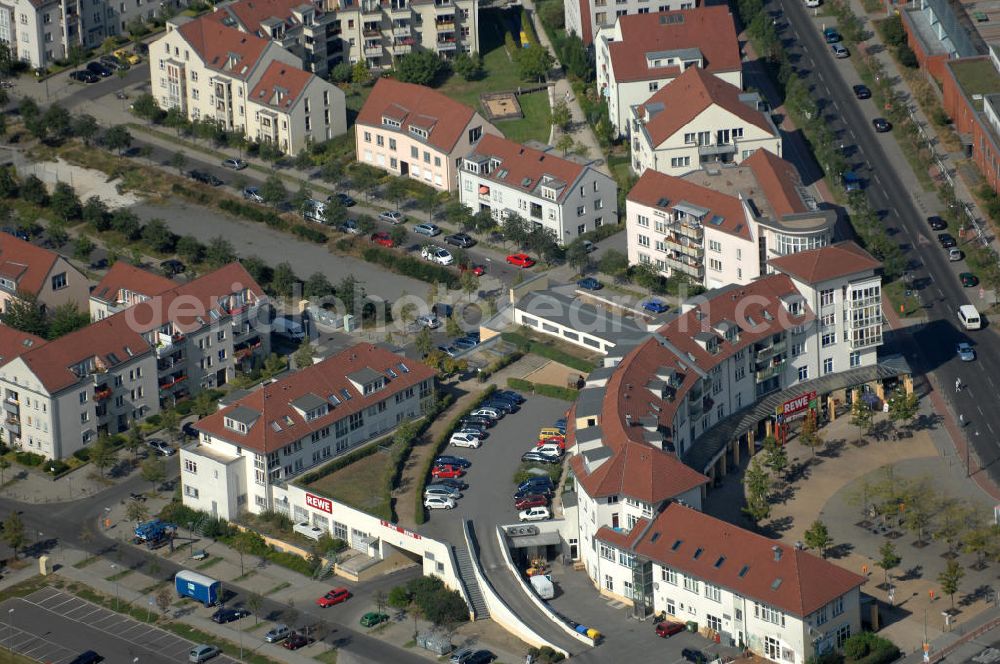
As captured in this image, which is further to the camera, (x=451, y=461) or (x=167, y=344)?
(x=167, y=344)

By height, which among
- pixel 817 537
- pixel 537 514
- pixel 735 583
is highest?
pixel 735 583

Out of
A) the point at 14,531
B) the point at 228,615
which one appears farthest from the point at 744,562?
the point at 14,531

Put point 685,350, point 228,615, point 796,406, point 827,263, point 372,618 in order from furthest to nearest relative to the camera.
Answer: point 827,263, point 796,406, point 685,350, point 228,615, point 372,618

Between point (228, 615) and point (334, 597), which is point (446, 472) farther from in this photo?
point (228, 615)

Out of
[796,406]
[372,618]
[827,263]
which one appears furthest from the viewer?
[827,263]

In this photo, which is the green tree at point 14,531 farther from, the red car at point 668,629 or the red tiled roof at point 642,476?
the red car at point 668,629

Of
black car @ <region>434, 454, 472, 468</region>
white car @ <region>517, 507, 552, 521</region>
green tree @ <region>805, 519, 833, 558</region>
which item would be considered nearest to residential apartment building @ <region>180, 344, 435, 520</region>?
black car @ <region>434, 454, 472, 468</region>

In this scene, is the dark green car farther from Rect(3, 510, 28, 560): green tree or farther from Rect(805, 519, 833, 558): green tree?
Rect(805, 519, 833, 558): green tree
